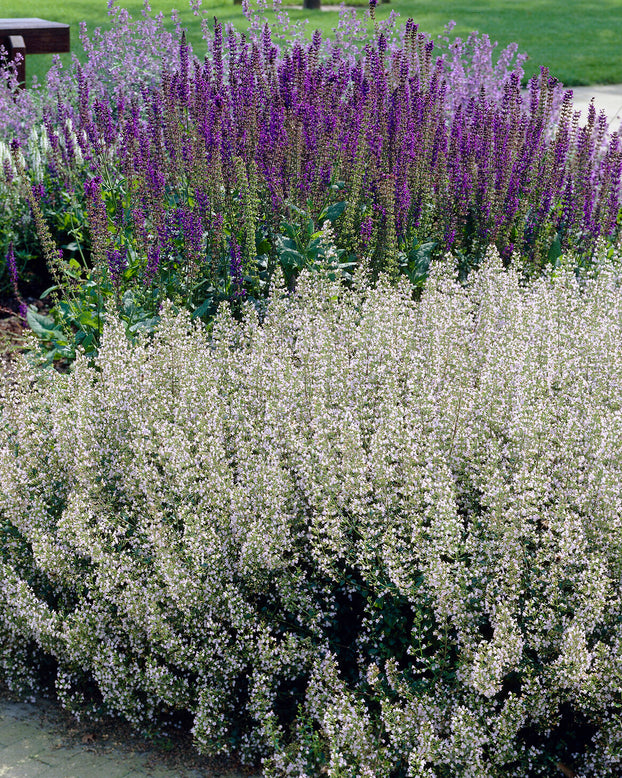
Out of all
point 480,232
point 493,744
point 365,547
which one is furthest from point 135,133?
point 493,744

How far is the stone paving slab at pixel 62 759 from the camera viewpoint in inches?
134

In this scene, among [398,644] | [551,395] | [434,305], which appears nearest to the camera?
[398,644]

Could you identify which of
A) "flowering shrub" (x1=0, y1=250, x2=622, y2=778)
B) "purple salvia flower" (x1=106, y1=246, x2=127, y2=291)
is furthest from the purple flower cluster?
"flowering shrub" (x1=0, y1=250, x2=622, y2=778)

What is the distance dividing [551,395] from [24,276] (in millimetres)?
5139

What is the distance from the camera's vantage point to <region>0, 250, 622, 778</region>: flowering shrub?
10.4ft

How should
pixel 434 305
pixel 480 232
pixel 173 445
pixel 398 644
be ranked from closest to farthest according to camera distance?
pixel 398 644, pixel 173 445, pixel 434 305, pixel 480 232

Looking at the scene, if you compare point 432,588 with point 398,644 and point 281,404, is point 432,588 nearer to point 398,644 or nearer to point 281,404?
point 398,644

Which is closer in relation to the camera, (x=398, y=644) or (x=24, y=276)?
(x=398, y=644)

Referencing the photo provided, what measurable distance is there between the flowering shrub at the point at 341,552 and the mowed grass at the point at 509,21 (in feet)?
47.5

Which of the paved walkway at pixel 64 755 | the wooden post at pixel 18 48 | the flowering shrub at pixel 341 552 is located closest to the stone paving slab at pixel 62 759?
the paved walkway at pixel 64 755

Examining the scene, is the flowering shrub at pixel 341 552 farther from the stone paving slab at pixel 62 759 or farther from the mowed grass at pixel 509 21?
the mowed grass at pixel 509 21

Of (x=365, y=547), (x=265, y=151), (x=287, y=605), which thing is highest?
(x=265, y=151)

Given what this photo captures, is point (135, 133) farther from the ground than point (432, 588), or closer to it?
farther from the ground

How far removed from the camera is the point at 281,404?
408 centimetres
